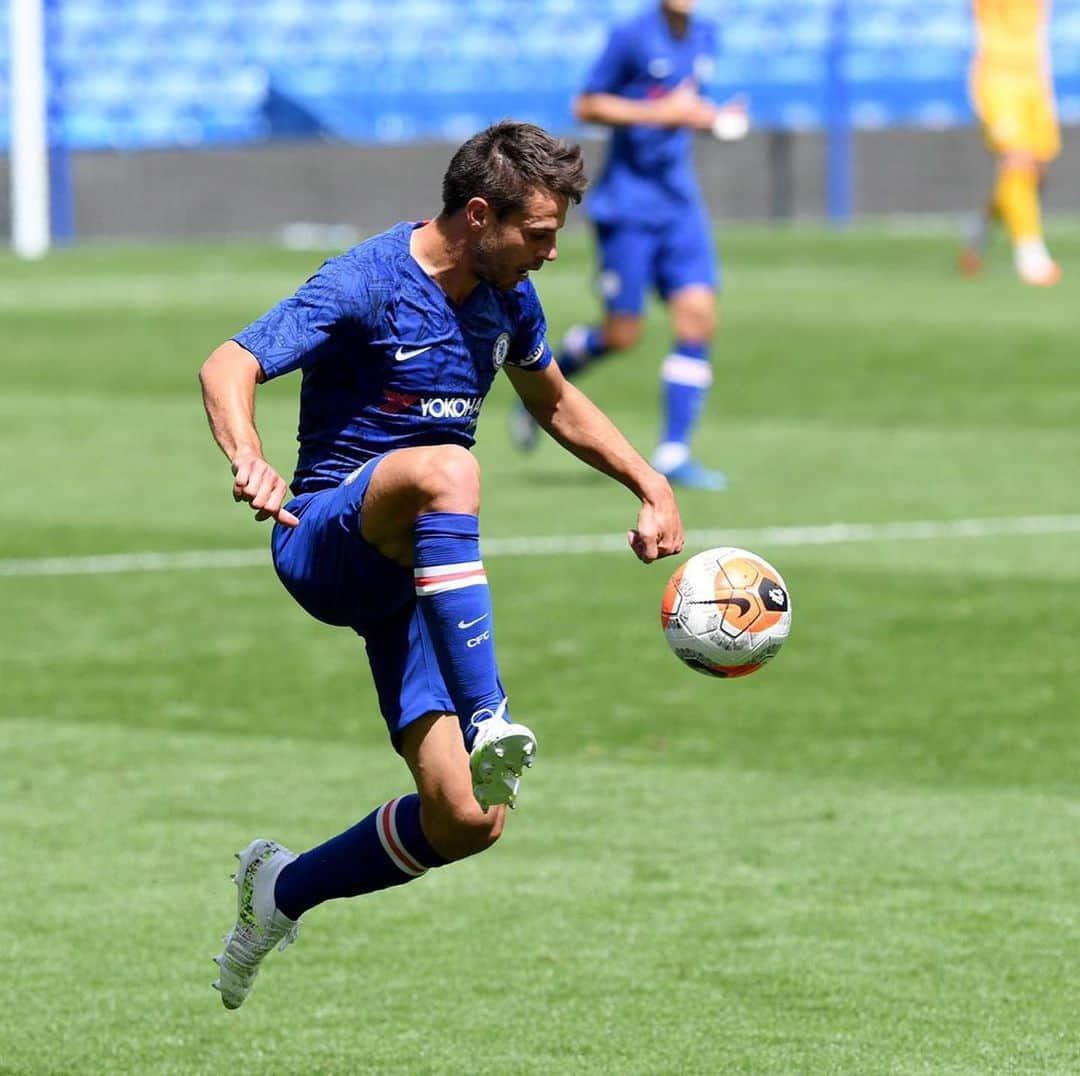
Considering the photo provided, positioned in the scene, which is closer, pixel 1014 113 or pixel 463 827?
pixel 463 827

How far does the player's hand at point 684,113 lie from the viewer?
13539 mm

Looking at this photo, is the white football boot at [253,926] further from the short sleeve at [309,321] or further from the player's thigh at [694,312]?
the player's thigh at [694,312]

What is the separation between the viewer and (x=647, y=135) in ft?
45.5

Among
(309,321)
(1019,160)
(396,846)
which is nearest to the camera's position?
(309,321)

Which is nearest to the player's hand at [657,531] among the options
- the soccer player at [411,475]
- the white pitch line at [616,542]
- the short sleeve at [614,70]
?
the soccer player at [411,475]

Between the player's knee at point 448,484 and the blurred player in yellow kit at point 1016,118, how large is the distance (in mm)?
18317

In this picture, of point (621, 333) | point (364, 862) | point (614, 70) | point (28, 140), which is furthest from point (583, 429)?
point (28, 140)

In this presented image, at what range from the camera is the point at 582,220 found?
113 feet

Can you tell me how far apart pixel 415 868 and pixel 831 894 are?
1.41 m

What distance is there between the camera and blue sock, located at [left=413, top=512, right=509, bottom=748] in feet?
16.9

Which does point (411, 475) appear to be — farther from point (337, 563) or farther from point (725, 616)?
point (725, 616)

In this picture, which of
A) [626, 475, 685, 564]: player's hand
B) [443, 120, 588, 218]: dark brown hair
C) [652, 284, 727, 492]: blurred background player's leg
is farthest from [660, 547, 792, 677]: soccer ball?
[652, 284, 727, 492]: blurred background player's leg

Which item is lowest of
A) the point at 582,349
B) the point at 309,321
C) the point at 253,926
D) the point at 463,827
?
the point at 582,349

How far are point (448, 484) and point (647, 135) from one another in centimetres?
899
